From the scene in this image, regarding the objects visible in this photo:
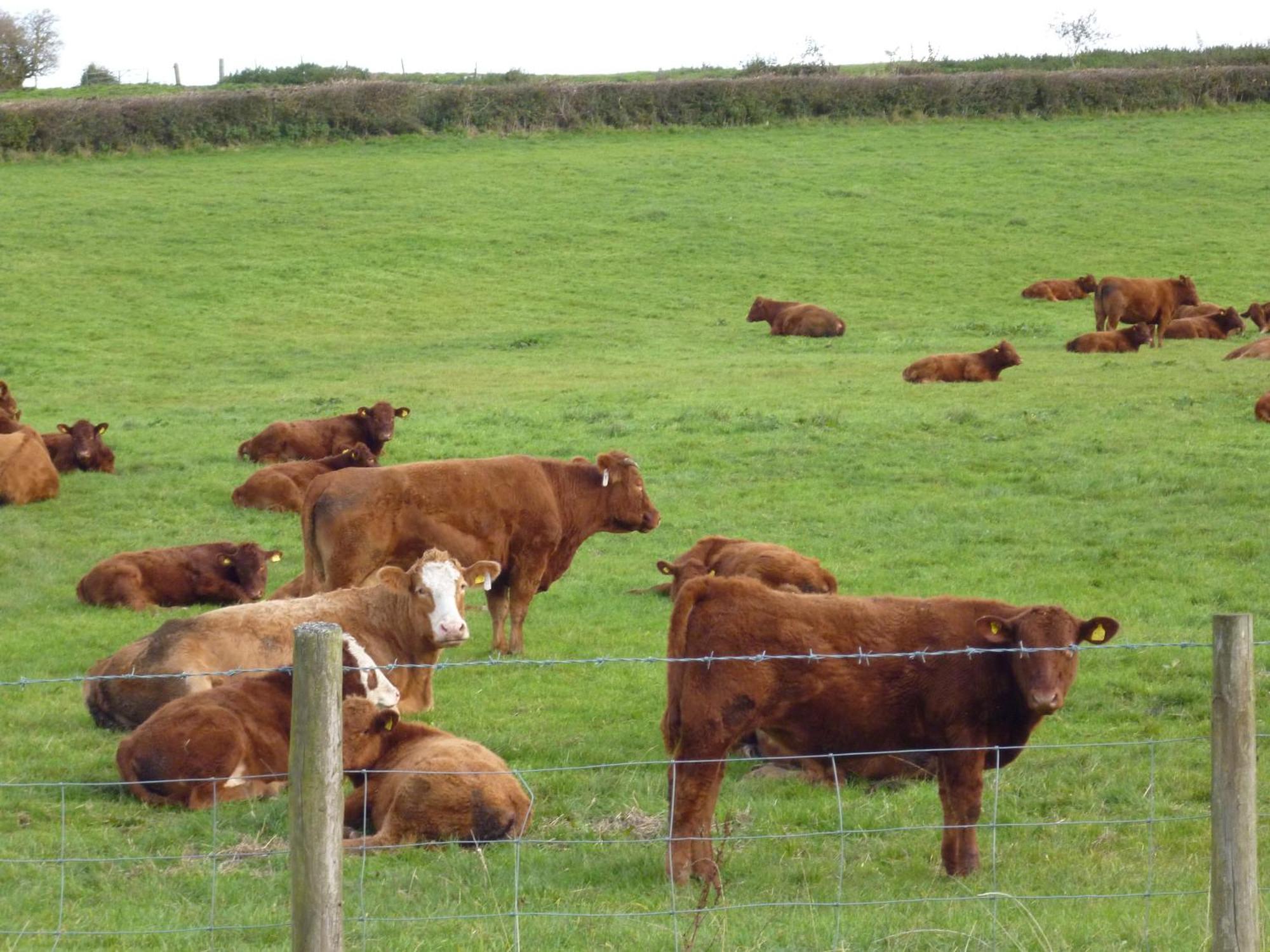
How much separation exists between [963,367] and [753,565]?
13.5m

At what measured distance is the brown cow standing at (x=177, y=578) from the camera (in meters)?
14.4

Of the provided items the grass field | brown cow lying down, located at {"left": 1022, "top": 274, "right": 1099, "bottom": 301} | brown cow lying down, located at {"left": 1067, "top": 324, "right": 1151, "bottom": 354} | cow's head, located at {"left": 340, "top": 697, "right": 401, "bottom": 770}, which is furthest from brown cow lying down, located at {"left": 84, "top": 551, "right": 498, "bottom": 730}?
brown cow lying down, located at {"left": 1022, "top": 274, "right": 1099, "bottom": 301}

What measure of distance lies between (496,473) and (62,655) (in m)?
3.84

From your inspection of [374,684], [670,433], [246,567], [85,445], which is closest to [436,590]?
[374,684]

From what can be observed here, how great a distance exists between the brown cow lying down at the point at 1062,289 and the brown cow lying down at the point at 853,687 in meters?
26.8

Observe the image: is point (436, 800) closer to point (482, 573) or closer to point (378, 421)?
point (482, 573)

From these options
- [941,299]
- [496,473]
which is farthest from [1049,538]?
[941,299]

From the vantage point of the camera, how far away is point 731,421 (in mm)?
21406

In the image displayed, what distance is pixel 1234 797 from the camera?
17.3 ft

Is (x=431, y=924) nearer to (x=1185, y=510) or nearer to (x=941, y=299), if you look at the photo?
(x=1185, y=510)

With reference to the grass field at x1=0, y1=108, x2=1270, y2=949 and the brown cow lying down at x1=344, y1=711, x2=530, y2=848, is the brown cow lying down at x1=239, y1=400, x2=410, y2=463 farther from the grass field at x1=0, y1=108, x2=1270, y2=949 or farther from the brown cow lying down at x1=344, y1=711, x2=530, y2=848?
the brown cow lying down at x1=344, y1=711, x2=530, y2=848

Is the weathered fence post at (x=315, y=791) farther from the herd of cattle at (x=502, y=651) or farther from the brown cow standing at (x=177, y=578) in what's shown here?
the brown cow standing at (x=177, y=578)

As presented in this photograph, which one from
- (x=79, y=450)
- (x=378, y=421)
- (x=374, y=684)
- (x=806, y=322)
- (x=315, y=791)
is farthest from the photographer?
(x=806, y=322)

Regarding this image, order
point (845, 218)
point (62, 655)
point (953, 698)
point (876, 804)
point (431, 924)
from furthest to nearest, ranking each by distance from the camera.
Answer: point (845, 218) < point (62, 655) < point (876, 804) < point (953, 698) < point (431, 924)
